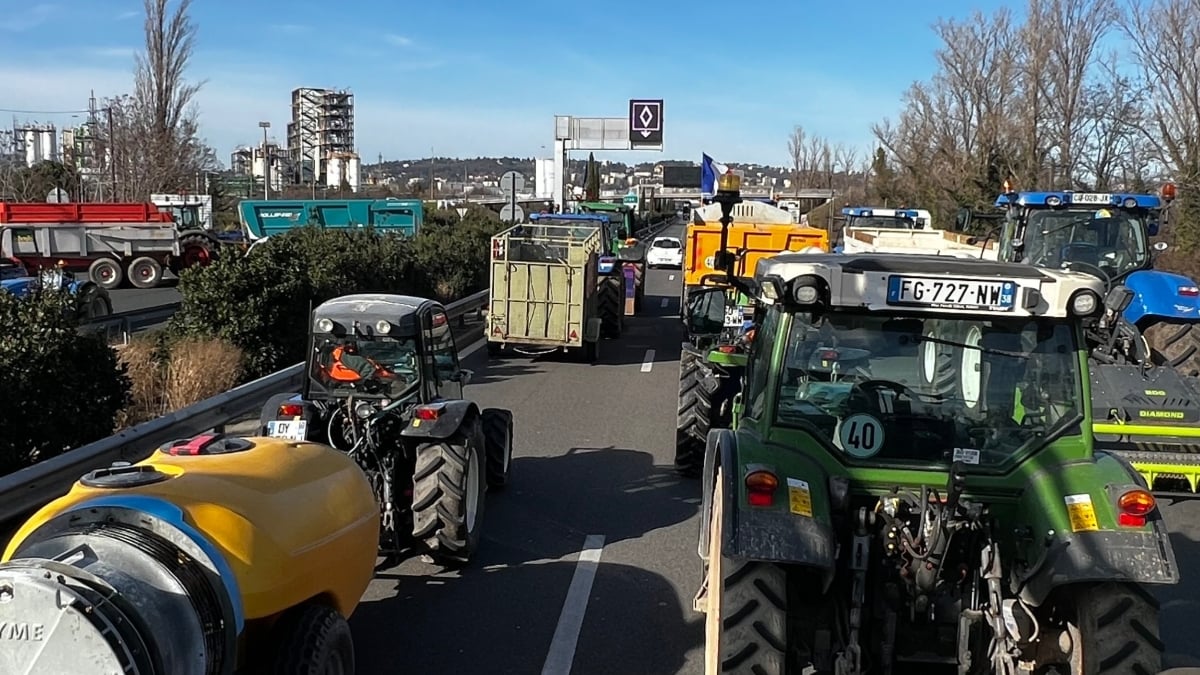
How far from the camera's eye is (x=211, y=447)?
15.5 ft

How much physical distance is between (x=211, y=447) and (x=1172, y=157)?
2718 cm

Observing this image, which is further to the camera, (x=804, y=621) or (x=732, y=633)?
(x=804, y=621)

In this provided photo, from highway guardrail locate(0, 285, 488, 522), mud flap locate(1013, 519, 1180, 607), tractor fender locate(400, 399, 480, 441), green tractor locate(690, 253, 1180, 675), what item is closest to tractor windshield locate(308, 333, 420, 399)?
tractor fender locate(400, 399, 480, 441)

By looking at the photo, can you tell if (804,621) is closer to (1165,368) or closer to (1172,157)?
(1165,368)

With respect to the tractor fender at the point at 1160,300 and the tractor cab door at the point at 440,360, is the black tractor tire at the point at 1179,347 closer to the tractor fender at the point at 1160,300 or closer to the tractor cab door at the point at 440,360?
the tractor fender at the point at 1160,300

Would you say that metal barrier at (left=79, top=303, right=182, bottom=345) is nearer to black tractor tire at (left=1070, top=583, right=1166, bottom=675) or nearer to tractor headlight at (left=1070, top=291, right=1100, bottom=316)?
tractor headlight at (left=1070, top=291, right=1100, bottom=316)

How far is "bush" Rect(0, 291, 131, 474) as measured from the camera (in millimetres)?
7246

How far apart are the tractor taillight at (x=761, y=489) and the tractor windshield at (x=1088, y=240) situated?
860cm

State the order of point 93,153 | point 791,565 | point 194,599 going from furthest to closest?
point 93,153 < point 791,565 < point 194,599

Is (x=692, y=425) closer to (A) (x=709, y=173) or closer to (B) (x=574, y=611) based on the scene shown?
(B) (x=574, y=611)

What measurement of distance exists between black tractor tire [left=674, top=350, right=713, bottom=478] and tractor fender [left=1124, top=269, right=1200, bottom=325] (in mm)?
4755

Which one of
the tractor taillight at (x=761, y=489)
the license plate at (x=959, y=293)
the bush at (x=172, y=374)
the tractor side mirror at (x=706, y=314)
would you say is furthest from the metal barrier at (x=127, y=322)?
the license plate at (x=959, y=293)

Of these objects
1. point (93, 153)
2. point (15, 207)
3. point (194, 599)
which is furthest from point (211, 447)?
point (93, 153)

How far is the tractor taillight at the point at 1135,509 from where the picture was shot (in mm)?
4062
